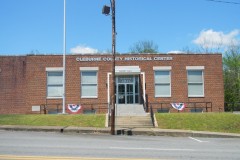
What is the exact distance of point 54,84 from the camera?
108 feet

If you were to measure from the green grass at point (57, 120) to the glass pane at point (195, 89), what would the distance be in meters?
10.8

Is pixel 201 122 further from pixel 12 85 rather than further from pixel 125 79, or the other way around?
pixel 12 85

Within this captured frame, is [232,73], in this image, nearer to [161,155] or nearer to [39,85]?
[39,85]

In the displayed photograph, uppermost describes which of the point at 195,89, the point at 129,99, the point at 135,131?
the point at 195,89

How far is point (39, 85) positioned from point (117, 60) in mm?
7369

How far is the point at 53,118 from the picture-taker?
24875 millimetres

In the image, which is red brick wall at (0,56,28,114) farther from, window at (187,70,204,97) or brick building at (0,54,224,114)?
window at (187,70,204,97)

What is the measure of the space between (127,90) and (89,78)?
3612mm

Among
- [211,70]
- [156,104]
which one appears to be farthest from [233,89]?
[156,104]

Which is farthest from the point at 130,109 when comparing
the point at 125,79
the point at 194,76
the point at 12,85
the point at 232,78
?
the point at 232,78

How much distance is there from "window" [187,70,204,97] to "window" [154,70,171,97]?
6.29ft

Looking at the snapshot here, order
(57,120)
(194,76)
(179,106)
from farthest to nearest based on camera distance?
(194,76), (179,106), (57,120)

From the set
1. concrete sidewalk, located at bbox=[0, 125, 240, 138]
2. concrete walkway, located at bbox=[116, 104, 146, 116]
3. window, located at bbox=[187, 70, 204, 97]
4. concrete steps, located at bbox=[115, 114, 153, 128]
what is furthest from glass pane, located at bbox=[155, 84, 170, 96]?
concrete sidewalk, located at bbox=[0, 125, 240, 138]

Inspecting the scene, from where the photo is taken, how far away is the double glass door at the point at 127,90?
32688 mm
